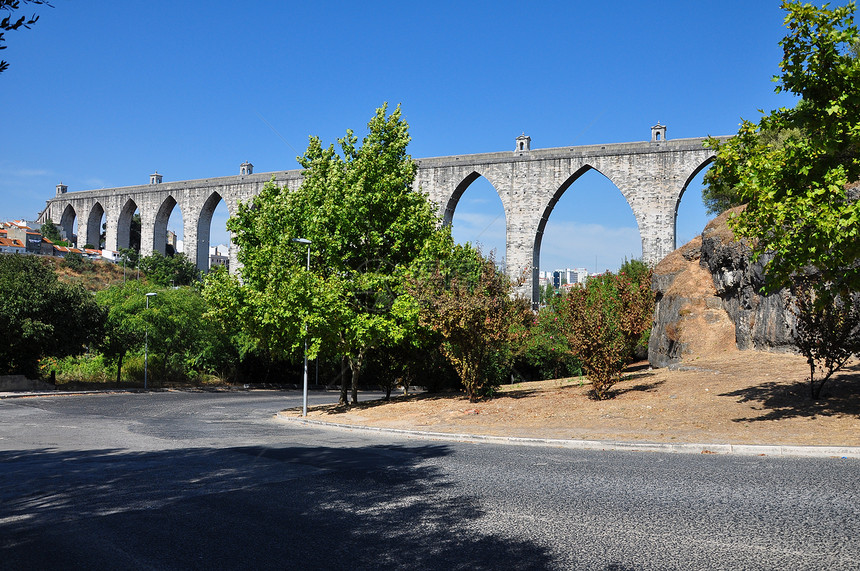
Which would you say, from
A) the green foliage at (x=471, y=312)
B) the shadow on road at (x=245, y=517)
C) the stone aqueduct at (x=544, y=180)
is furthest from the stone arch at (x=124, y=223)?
the shadow on road at (x=245, y=517)

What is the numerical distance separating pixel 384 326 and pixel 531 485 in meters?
12.5

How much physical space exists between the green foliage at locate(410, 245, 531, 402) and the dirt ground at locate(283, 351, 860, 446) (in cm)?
135

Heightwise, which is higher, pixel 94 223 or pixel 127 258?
pixel 94 223

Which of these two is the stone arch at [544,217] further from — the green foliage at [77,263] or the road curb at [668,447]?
the green foliage at [77,263]

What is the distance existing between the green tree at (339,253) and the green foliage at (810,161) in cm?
1054

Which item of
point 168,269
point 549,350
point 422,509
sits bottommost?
point 422,509

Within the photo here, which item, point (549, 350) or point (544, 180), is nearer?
point (549, 350)

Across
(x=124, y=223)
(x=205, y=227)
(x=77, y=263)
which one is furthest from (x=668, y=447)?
(x=77, y=263)

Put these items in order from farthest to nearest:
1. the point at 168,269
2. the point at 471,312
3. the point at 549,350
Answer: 1. the point at 168,269
2. the point at 549,350
3. the point at 471,312

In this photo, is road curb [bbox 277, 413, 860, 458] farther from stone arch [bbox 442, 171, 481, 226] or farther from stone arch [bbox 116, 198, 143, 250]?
stone arch [bbox 116, 198, 143, 250]

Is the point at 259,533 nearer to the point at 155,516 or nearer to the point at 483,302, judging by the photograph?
the point at 155,516

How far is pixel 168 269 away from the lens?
237 feet

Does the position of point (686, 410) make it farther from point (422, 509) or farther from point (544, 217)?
point (544, 217)

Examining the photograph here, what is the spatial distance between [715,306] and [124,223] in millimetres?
67297
